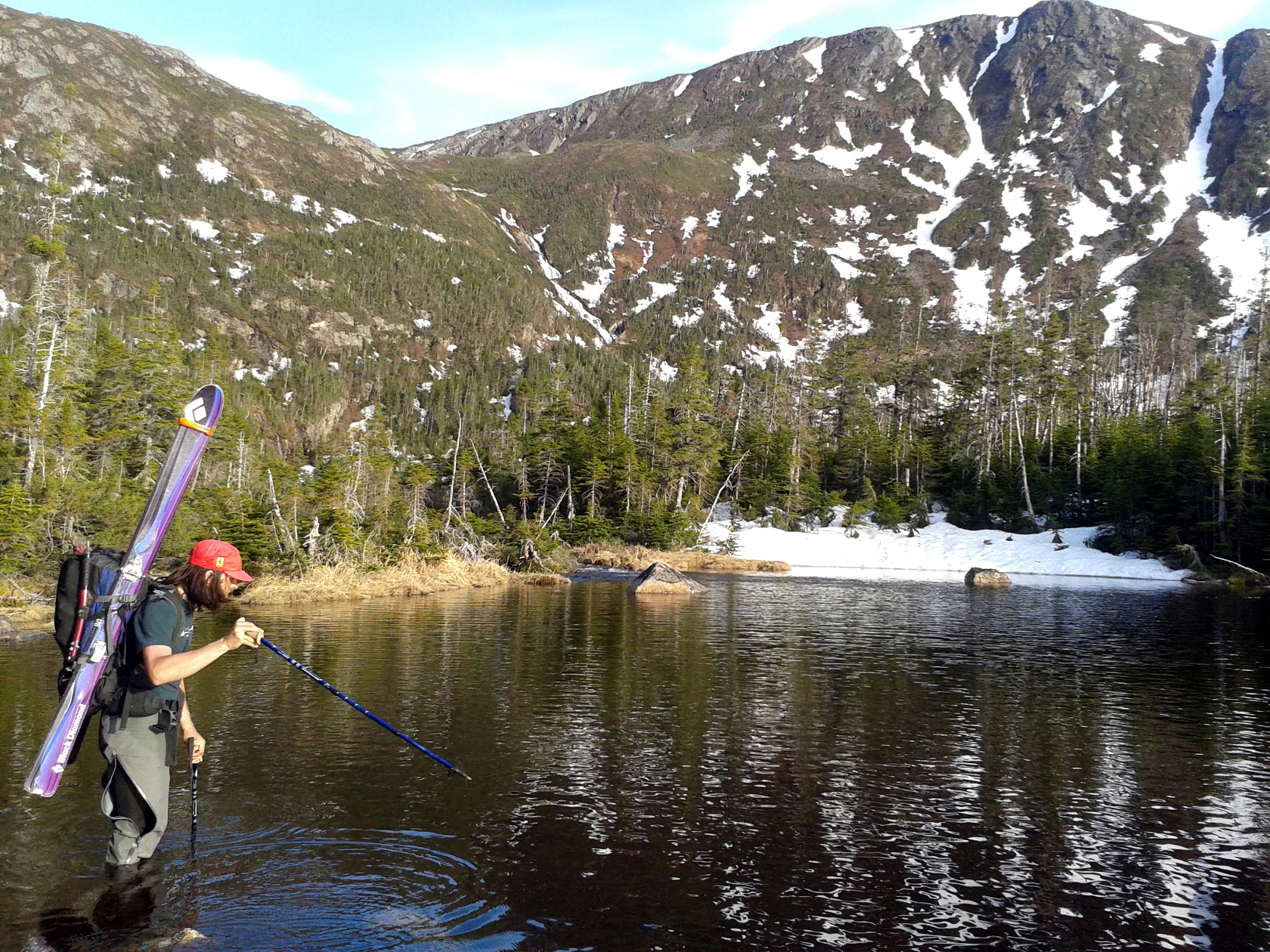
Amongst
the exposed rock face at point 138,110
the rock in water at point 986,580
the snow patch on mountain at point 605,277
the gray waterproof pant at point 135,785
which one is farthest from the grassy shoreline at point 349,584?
the snow patch on mountain at point 605,277

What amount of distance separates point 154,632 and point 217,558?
23.8 inches

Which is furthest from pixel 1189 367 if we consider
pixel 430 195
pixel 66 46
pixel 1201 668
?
pixel 66 46

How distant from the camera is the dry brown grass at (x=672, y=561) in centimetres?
4825

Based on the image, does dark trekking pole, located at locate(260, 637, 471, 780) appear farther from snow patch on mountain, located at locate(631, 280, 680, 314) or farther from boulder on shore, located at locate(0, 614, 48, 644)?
snow patch on mountain, located at locate(631, 280, 680, 314)

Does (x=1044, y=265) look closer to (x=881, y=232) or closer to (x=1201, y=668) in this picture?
(x=881, y=232)

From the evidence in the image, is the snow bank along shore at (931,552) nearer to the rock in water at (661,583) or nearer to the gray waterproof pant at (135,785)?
the rock in water at (661,583)

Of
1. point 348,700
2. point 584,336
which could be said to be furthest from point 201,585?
point 584,336

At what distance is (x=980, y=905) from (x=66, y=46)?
8361 inches

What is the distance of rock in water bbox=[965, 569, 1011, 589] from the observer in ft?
128

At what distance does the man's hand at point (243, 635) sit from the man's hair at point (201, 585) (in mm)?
294

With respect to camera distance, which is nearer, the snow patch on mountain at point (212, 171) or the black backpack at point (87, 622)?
the black backpack at point (87, 622)

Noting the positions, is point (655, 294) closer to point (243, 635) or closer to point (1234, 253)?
point (1234, 253)

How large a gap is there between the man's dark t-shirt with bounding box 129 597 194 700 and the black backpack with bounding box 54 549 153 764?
0.43ft

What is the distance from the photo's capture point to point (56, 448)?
26719mm
